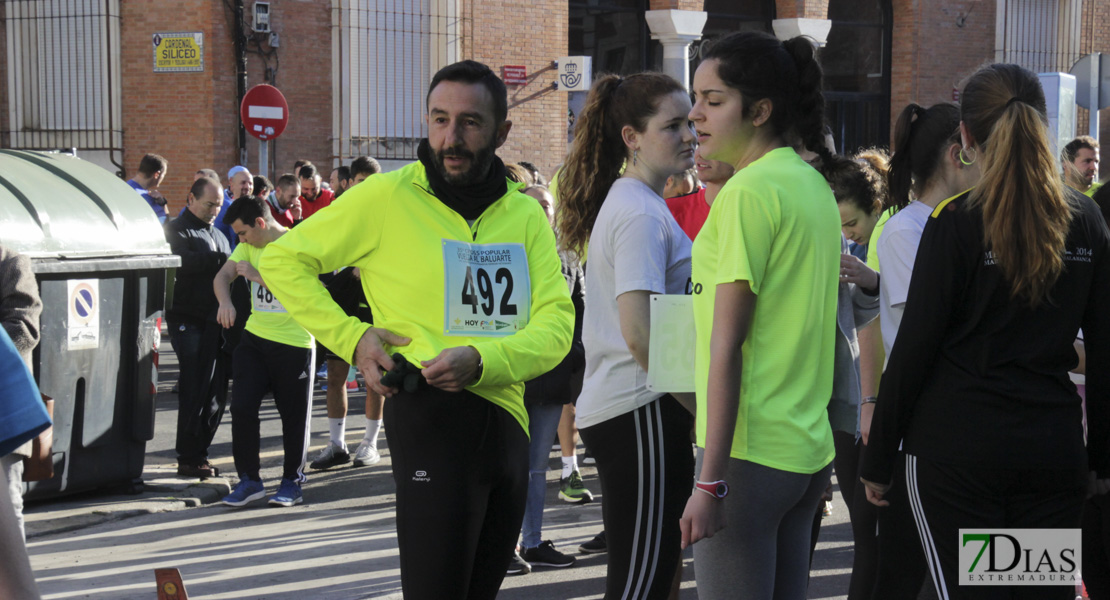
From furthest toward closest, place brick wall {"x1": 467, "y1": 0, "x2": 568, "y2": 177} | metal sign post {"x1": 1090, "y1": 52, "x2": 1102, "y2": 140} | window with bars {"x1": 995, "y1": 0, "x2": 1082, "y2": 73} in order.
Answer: window with bars {"x1": 995, "y1": 0, "x2": 1082, "y2": 73}
brick wall {"x1": 467, "y1": 0, "x2": 568, "y2": 177}
metal sign post {"x1": 1090, "y1": 52, "x2": 1102, "y2": 140}

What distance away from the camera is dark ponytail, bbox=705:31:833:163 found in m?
2.82

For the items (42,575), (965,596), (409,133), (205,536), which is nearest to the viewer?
(965,596)

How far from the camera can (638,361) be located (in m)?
3.42

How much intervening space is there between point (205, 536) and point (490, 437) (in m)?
3.76

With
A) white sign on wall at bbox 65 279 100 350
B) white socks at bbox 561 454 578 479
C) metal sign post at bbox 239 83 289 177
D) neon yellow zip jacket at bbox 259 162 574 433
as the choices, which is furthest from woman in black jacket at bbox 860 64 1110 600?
metal sign post at bbox 239 83 289 177

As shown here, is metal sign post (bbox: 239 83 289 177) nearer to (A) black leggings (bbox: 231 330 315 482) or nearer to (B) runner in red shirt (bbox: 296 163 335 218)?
(B) runner in red shirt (bbox: 296 163 335 218)

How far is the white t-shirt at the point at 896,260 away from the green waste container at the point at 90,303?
4.70 meters

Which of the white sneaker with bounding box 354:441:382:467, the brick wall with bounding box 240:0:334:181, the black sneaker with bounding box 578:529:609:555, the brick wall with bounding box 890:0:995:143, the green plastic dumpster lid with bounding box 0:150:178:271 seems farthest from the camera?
the brick wall with bounding box 890:0:995:143

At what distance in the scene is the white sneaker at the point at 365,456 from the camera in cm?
843

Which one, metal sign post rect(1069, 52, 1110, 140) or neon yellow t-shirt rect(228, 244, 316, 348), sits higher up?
metal sign post rect(1069, 52, 1110, 140)

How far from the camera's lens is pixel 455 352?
3094 mm

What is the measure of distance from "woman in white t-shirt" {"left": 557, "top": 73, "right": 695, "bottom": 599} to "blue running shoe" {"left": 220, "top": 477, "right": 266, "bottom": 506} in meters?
4.14

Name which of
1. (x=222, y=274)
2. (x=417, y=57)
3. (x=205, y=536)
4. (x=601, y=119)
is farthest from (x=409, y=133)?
(x=601, y=119)

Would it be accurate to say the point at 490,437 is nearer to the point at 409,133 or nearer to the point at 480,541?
the point at 480,541
